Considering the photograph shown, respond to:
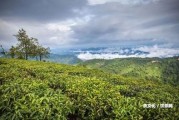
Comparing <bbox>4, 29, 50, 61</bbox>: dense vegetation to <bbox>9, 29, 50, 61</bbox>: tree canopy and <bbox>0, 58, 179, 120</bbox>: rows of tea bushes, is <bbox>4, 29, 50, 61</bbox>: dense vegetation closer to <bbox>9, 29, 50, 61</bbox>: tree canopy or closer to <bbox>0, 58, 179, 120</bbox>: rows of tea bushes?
<bbox>9, 29, 50, 61</bbox>: tree canopy

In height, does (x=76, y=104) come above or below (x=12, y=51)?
below

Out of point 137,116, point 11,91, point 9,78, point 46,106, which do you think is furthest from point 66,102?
point 9,78

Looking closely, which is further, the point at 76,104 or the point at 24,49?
the point at 24,49

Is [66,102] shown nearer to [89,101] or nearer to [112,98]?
[89,101]

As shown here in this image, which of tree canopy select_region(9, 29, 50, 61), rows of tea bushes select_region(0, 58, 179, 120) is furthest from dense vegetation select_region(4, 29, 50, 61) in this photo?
rows of tea bushes select_region(0, 58, 179, 120)

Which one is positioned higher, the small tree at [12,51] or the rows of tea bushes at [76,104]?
the small tree at [12,51]

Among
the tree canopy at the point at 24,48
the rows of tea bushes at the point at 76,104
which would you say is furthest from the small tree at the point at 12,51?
the rows of tea bushes at the point at 76,104

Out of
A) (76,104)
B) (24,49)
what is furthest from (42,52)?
(76,104)

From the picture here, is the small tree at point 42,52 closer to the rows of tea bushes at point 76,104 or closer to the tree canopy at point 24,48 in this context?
the tree canopy at point 24,48

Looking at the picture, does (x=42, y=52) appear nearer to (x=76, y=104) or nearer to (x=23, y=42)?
(x=23, y=42)

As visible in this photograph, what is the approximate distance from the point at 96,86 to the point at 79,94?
1385 millimetres

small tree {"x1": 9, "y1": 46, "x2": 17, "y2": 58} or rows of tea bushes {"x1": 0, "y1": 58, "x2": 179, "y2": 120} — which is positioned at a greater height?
small tree {"x1": 9, "y1": 46, "x2": 17, "y2": 58}

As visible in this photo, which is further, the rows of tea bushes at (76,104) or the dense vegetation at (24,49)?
the dense vegetation at (24,49)

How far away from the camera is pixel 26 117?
841 centimetres
